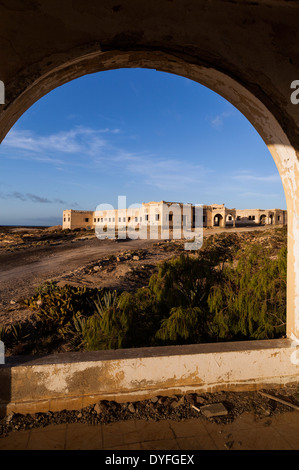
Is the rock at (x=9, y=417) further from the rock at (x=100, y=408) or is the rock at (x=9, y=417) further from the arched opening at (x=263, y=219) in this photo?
the arched opening at (x=263, y=219)

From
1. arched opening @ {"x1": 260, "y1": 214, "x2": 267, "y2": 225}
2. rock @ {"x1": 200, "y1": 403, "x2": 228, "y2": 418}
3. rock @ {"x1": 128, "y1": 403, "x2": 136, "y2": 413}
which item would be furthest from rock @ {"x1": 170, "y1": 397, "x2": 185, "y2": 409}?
arched opening @ {"x1": 260, "y1": 214, "x2": 267, "y2": 225}

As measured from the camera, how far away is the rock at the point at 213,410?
1825mm

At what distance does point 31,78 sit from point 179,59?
1118 millimetres

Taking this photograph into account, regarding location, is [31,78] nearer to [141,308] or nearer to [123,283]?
[141,308]

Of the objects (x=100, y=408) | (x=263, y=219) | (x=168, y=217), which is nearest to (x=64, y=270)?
(x=100, y=408)

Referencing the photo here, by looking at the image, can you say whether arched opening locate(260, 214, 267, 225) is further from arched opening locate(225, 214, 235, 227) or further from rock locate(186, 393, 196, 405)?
rock locate(186, 393, 196, 405)

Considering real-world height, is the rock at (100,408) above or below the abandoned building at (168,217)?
below

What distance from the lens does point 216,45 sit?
6.55 feet

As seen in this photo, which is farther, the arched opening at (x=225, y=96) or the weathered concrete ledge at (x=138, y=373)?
the arched opening at (x=225, y=96)

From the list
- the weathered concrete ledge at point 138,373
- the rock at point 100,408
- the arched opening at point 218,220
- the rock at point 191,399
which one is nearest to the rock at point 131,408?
the weathered concrete ledge at point 138,373

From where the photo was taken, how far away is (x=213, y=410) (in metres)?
1.85

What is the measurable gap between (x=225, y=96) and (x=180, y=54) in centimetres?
62

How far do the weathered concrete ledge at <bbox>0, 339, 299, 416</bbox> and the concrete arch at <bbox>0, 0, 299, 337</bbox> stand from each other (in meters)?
0.44

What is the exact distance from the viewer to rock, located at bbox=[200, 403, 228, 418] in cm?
182
